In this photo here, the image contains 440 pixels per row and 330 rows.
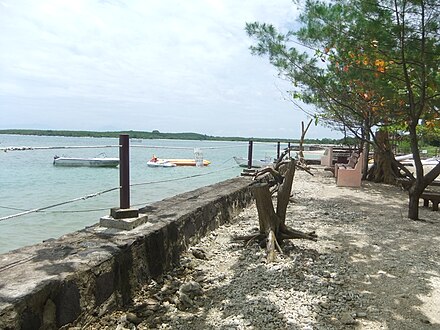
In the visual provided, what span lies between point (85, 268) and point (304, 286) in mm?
1595

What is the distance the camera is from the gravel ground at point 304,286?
2424 mm

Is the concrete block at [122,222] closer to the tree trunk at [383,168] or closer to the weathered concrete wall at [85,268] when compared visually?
the weathered concrete wall at [85,268]

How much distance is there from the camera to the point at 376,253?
3799 millimetres

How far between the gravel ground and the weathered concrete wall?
0.38 feet

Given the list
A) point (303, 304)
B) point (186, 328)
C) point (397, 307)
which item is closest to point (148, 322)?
point (186, 328)

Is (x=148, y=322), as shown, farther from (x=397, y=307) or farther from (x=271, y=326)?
(x=397, y=307)

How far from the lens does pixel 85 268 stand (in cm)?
226

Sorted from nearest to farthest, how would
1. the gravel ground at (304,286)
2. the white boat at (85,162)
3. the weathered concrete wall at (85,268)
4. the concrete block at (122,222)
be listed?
1. the weathered concrete wall at (85,268)
2. the gravel ground at (304,286)
3. the concrete block at (122,222)
4. the white boat at (85,162)

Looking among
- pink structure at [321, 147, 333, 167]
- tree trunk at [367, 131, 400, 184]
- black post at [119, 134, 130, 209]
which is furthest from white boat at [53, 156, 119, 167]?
black post at [119, 134, 130, 209]

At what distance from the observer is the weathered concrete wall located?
1898 millimetres

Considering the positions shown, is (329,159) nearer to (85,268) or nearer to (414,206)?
(414,206)

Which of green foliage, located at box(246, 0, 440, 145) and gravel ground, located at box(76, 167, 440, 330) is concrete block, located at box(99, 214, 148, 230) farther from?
green foliage, located at box(246, 0, 440, 145)

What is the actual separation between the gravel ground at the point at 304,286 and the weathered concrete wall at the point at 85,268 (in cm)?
12

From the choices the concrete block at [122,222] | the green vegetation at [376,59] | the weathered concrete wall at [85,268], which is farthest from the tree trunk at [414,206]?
the concrete block at [122,222]
